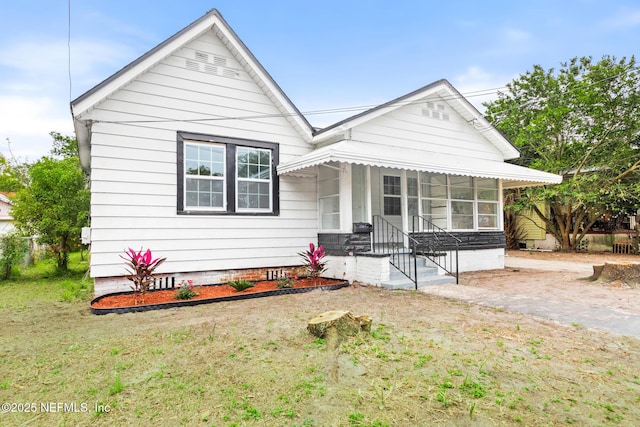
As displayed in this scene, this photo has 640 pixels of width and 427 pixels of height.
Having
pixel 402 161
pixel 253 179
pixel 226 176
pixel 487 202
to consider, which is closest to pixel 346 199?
pixel 402 161

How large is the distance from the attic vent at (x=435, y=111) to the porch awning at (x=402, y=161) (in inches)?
47.3

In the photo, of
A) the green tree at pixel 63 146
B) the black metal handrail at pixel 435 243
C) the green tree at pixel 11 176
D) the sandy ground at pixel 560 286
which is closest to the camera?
the sandy ground at pixel 560 286

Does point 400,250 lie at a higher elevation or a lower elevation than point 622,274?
higher

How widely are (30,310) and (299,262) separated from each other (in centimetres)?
536

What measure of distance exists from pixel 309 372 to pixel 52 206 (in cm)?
1108

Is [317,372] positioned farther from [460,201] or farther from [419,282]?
[460,201]

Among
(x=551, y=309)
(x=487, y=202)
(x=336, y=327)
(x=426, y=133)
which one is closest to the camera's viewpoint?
(x=336, y=327)

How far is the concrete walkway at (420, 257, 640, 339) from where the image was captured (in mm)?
4868

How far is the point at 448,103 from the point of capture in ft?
36.2

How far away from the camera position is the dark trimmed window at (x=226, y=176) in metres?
7.94

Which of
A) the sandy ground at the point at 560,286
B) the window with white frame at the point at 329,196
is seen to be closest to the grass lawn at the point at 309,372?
the sandy ground at the point at 560,286

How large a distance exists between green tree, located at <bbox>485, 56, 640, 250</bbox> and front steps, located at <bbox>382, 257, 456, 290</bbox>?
973cm

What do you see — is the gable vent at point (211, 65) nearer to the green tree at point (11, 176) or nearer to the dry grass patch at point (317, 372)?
the dry grass patch at point (317, 372)

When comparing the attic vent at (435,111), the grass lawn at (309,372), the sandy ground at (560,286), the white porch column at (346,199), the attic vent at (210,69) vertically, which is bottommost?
the sandy ground at (560,286)
